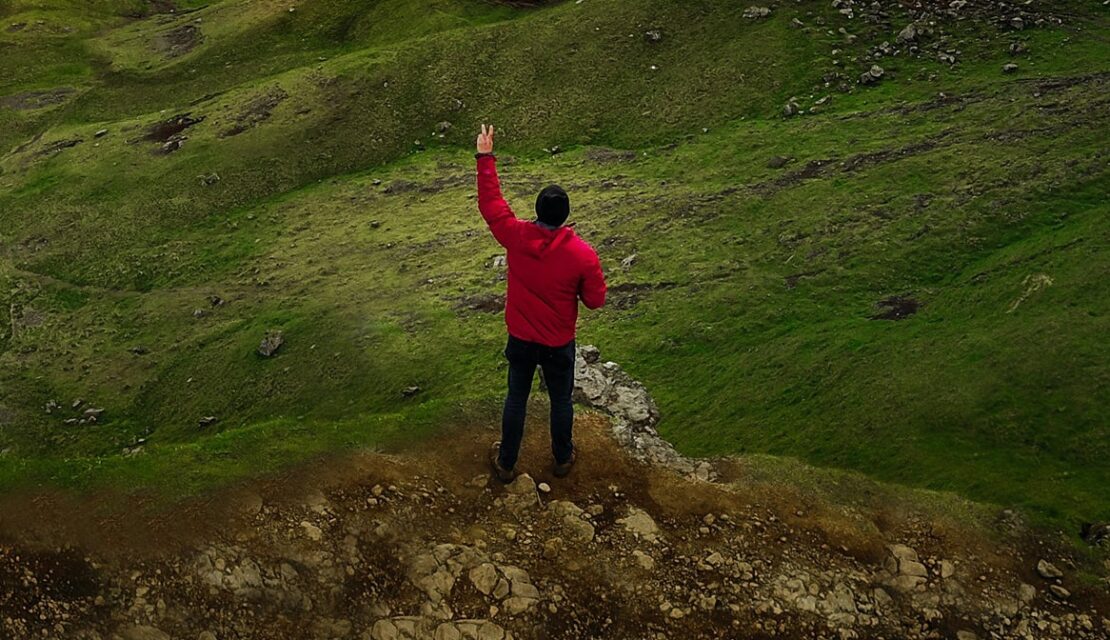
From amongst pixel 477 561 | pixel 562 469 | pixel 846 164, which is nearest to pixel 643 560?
pixel 562 469

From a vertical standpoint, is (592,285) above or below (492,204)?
below

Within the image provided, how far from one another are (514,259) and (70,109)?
5678cm

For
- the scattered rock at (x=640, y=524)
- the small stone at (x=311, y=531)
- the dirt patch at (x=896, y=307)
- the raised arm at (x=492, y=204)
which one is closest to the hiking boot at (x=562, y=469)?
the scattered rock at (x=640, y=524)

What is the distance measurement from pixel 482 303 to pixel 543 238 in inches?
596

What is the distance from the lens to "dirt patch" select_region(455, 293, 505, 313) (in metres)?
26.9

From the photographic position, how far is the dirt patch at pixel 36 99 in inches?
2406

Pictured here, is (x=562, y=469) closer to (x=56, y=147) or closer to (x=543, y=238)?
(x=543, y=238)

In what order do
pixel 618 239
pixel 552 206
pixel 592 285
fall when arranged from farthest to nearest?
pixel 618 239 < pixel 592 285 < pixel 552 206

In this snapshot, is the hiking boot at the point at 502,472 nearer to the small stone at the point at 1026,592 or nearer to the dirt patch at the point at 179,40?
the small stone at the point at 1026,592

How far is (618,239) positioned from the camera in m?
30.0

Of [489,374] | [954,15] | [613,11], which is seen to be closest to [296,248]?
[489,374]

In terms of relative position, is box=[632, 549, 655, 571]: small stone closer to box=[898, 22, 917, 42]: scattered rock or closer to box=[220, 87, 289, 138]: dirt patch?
box=[898, 22, 917, 42]: scattered rock

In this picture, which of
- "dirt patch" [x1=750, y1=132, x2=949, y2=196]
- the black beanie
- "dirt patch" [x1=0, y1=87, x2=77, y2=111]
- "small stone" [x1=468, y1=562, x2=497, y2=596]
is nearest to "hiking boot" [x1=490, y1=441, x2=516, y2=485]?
"small stone" [x1=468, y1=562, x2=497, y2=596]

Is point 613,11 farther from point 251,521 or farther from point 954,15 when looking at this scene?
point 251,521
